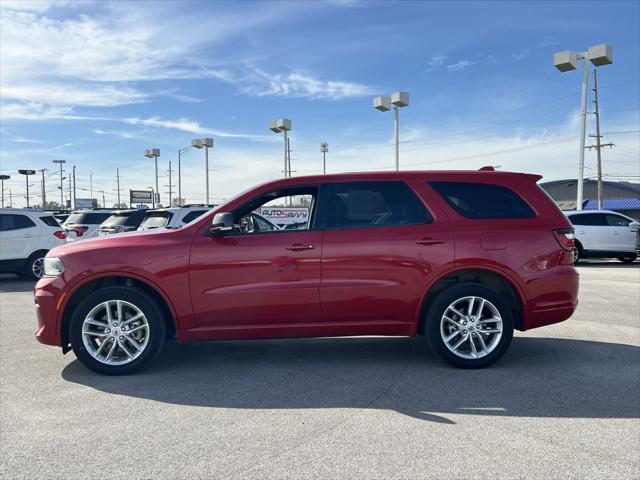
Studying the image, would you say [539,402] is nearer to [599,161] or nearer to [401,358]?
[401,358]

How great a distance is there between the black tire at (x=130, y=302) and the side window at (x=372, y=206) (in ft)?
6.01

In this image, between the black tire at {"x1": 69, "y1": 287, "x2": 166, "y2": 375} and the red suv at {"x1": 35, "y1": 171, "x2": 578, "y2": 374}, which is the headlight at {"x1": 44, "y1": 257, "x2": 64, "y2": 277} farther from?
the black tire at {"x1": 69, "y1": 287, "x2": 166, "y2": 375}

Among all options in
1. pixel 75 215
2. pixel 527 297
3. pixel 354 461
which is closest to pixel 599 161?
pixel 75 215

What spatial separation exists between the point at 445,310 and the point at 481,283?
0.56m

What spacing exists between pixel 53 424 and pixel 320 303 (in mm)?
2368

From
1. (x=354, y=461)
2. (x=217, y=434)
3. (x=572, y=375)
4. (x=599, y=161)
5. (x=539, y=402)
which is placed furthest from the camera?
(x=599, y=161)

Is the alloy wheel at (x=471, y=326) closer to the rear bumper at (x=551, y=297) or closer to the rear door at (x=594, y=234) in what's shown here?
the rear bumper at (x=551, y=297)

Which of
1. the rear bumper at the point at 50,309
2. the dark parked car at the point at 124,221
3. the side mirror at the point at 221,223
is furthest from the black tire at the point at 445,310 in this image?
the dark parked car at the point at 124,221

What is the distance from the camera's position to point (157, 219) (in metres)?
12.9

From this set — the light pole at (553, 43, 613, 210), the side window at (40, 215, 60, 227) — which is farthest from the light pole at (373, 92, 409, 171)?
the side window at (40, 215, 60, 227)

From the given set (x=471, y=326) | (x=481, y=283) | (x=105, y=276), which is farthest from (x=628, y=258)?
(x=105, y=276)

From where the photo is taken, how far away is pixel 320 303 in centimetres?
518

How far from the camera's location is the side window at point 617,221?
56.2ft

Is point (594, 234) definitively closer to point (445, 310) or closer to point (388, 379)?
point (445, 310)
